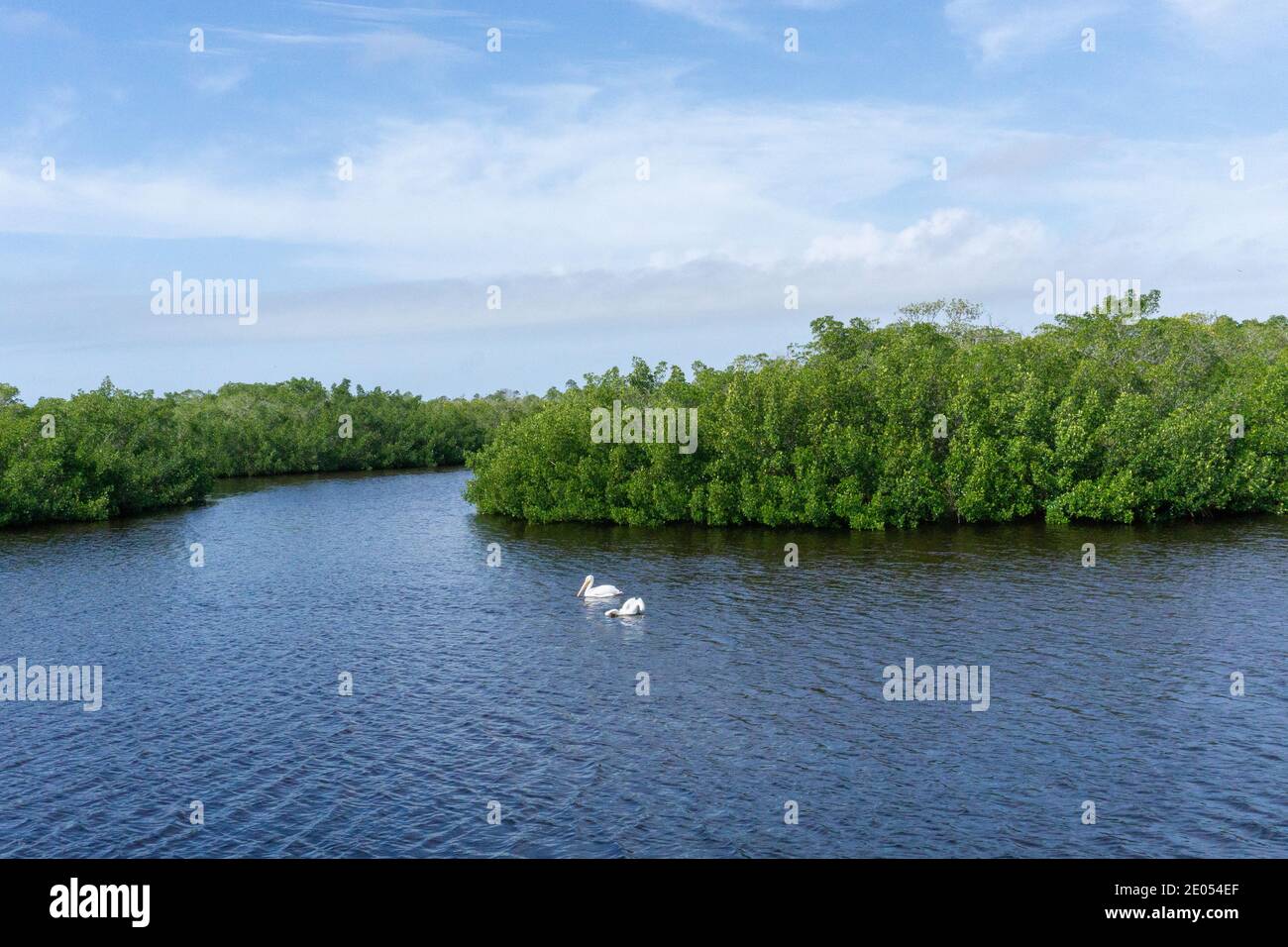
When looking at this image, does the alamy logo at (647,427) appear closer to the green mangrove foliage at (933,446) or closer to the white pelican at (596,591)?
the green mangrove foliage at (933,446)

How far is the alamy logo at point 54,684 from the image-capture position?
108ft

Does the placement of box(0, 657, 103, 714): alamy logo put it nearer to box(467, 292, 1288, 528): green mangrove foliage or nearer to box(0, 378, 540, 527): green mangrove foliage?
box(467, 292, 1288, 528): green mangrove foliage

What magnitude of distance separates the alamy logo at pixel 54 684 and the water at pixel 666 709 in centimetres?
67

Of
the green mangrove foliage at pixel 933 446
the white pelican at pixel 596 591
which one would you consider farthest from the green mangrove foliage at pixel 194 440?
the white pelican at pixel 596 591

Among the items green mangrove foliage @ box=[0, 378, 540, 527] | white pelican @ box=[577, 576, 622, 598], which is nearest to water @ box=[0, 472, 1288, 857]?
white pelican @ box=[577, 576, 622, 598]

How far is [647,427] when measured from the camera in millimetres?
72750

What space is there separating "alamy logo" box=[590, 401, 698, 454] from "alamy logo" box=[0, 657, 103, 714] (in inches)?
1596

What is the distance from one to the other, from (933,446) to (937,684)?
3943 cm

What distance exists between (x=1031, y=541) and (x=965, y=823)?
3912cm

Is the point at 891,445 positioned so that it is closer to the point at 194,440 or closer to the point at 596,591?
the point at 596,591
